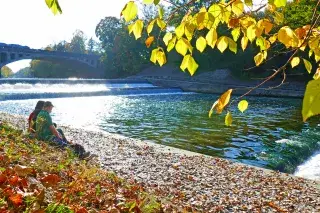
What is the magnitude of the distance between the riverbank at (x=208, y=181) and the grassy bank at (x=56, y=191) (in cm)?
92

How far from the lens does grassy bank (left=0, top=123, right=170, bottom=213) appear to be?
3.01 metres

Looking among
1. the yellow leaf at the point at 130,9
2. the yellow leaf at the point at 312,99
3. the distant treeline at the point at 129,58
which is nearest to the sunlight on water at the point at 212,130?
the yellow leaf at the point at 130,9

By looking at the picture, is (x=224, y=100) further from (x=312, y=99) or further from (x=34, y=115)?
(x=34, y=115)

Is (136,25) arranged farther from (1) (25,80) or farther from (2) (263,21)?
(1) (25,80)

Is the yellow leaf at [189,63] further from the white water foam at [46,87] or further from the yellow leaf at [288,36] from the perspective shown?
the white water foam at [46,87]

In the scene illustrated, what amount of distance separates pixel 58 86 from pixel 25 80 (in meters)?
2.88

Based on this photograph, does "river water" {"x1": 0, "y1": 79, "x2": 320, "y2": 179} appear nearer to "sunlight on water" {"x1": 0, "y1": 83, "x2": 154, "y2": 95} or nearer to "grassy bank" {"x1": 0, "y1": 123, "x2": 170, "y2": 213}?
"sunlight on water" {"x1": 0, "y1": 83, "x2": 154, "y2": 95}

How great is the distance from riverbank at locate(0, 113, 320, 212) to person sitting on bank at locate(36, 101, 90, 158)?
66 cm

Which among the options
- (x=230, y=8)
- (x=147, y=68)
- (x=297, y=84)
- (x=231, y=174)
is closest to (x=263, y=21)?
(x=230, y=8)

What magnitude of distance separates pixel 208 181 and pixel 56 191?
386cm

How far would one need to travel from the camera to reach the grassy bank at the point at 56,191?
9.86 feet

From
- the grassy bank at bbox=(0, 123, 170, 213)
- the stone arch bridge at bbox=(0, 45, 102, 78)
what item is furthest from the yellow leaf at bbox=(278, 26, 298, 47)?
the stone arch bridge at bbox=(0, 45, 102, 78)

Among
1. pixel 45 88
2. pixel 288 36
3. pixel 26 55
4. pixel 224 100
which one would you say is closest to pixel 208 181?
pixel 224 100

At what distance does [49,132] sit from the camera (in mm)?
8289
